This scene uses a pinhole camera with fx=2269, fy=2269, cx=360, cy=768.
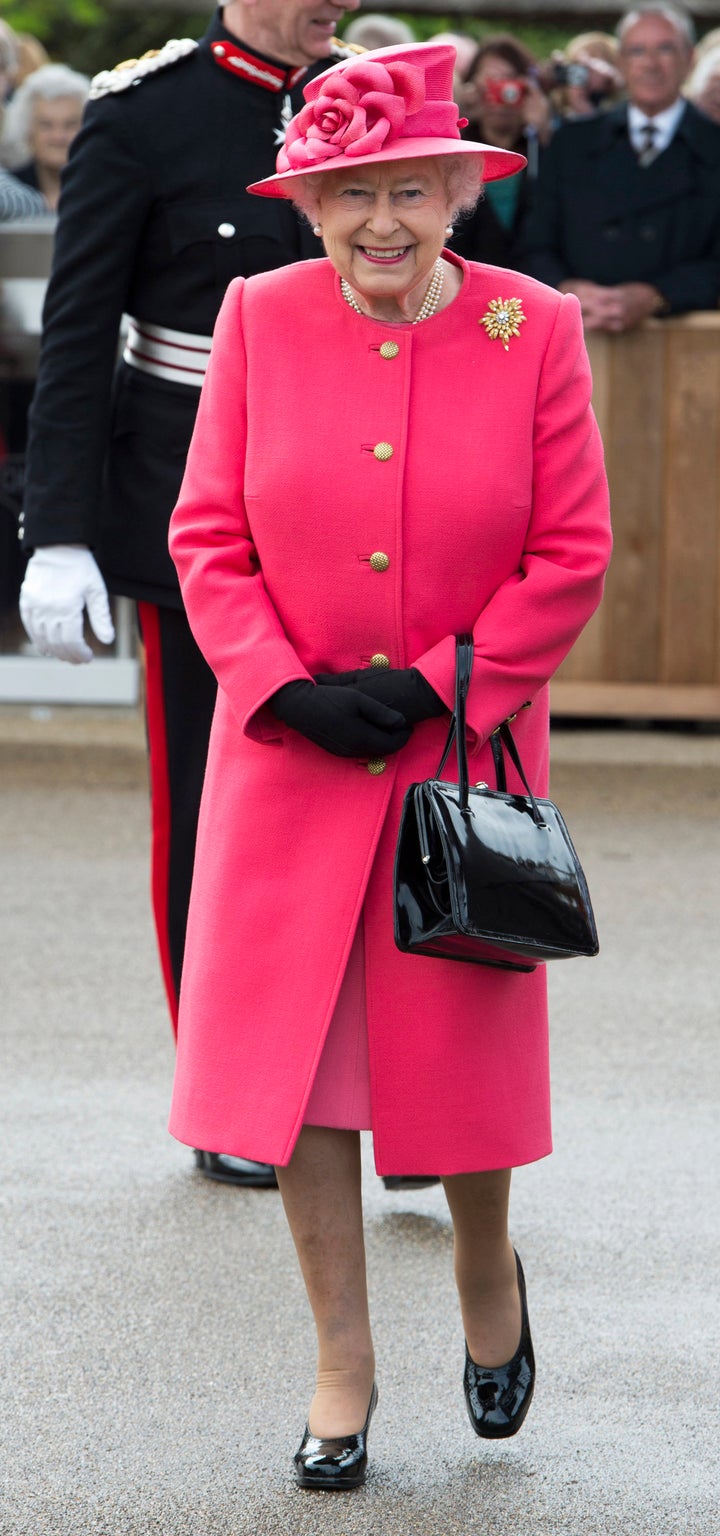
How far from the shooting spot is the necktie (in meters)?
7.73

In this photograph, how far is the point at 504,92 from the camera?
7.90 metres

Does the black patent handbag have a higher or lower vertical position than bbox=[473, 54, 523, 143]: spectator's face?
lower

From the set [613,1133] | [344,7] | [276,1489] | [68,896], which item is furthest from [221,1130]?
[68,896]

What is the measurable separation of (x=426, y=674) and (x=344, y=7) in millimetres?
1402

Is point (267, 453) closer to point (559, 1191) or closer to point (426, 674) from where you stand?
point (426, 674)

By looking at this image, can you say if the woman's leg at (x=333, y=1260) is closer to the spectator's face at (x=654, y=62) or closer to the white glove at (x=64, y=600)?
the white glove at (x=64, y=600)

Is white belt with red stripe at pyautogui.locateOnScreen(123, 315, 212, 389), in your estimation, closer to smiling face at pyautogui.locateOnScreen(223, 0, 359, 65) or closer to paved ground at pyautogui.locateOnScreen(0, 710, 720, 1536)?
smiling face at pyautogui.locateOnScreen(223, 0, 359, 65)

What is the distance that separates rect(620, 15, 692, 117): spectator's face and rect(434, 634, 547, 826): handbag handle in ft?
18.0

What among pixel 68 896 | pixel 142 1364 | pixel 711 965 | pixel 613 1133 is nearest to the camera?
pixel 142 1364

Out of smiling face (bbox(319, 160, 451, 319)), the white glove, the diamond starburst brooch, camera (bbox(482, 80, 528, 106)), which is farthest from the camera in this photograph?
camera (bbox(482, 80, 528, 106))

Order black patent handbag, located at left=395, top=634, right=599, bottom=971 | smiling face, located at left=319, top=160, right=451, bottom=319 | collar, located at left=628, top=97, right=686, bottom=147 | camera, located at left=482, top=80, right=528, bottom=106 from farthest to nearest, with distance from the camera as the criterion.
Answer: camera, located at left=482, top=80, right=528, bottom=106, collar, located at left=628, top=97, right=686, bottom=147, smiling face, located at left=319, top=160, right=451, bottom=319, black patent handbag, located at left=395, top=634, right=599, bottom=971

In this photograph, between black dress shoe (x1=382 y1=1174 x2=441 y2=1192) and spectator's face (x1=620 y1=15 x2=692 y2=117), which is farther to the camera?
spectator's face (x1=620 y1=15 x2=692 y2=117)

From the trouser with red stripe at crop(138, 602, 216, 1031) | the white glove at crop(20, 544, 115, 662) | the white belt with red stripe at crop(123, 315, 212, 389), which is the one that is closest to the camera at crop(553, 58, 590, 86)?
the white belt with red stripe at crop(123, 315, 212, 389)

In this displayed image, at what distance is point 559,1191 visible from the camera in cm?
386
